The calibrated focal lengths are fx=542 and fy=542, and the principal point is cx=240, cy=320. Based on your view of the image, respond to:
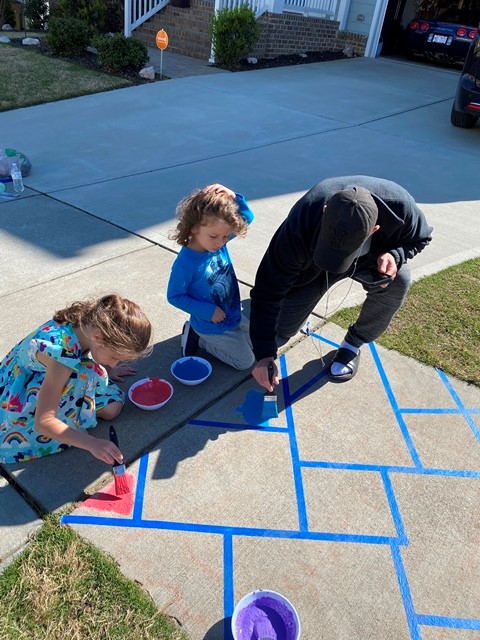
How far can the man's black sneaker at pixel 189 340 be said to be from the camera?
296cm

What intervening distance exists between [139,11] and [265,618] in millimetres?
13124

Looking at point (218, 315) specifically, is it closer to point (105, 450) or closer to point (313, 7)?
point (105, 450)

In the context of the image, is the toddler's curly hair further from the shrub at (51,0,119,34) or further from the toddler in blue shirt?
the shrub at (51,0,119,34)

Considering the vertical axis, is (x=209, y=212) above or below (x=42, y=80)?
above

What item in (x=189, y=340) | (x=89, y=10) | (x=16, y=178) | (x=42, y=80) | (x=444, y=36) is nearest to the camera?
(x=189, y=340)

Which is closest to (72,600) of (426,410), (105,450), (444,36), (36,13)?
(105,450)

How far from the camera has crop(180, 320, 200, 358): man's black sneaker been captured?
296 centimetres

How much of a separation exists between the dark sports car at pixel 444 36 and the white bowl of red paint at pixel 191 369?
11.8m

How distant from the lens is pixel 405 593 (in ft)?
6.44

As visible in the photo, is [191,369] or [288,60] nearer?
[191,369]

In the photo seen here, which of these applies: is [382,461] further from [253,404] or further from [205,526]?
[205,526]

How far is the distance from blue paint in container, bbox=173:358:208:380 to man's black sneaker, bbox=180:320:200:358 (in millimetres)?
65

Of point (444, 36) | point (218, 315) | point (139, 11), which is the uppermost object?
point (444, 36)

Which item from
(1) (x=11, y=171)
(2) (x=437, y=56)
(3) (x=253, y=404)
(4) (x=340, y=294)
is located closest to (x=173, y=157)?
(1) (x=11, y=171)
